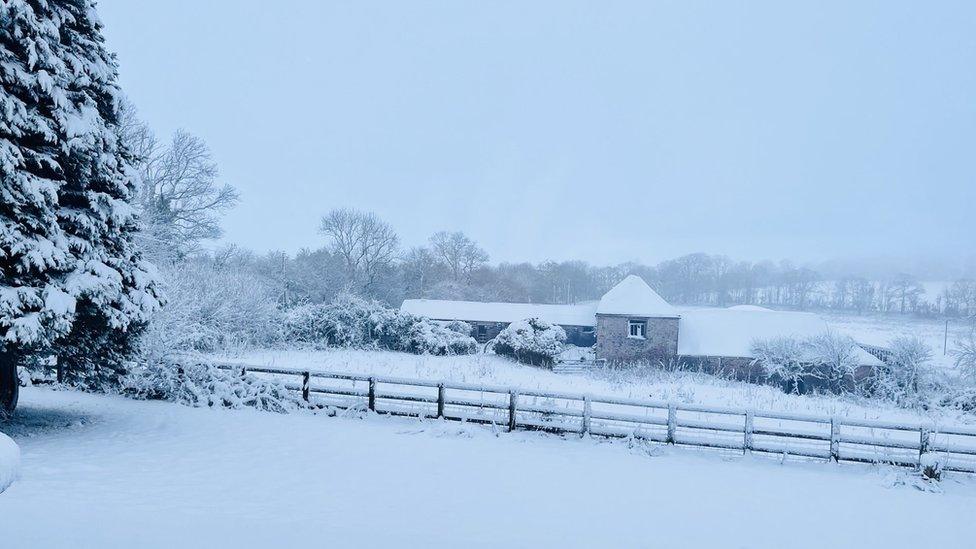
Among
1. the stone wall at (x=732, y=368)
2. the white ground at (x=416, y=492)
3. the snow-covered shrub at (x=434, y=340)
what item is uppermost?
the white ground at (x=416, y=492)

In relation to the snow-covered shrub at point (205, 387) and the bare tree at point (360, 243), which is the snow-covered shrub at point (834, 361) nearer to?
the snow-covered shrub at point (205, 387)

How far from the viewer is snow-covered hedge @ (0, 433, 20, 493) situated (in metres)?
2.83

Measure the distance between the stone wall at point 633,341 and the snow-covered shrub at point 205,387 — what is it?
1051 inches

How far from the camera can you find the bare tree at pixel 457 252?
83.7 meters

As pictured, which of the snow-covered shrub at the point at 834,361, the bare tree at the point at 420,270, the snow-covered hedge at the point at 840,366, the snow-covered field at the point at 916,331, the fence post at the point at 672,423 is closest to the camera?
the fence post at the point at 672,423

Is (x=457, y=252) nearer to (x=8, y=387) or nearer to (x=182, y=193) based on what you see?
(x=182, y=193)

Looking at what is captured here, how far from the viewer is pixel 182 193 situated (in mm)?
32594

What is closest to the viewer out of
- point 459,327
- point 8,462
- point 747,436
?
point 8,462

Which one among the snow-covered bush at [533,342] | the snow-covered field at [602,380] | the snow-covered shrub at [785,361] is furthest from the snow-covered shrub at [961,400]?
the snow-covered bush at [533,342]

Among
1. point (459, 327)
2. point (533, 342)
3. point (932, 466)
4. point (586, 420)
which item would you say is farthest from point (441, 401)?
point (459, 327)

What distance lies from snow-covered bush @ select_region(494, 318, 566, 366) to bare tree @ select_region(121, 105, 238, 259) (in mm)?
20033

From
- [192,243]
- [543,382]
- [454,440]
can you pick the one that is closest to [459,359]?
[543,382]

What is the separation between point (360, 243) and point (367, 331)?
110ft

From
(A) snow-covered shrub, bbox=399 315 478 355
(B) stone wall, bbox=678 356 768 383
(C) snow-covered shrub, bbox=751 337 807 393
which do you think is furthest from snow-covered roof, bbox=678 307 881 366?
(A) snow-covered shrub, bbox=399 315 478 355
